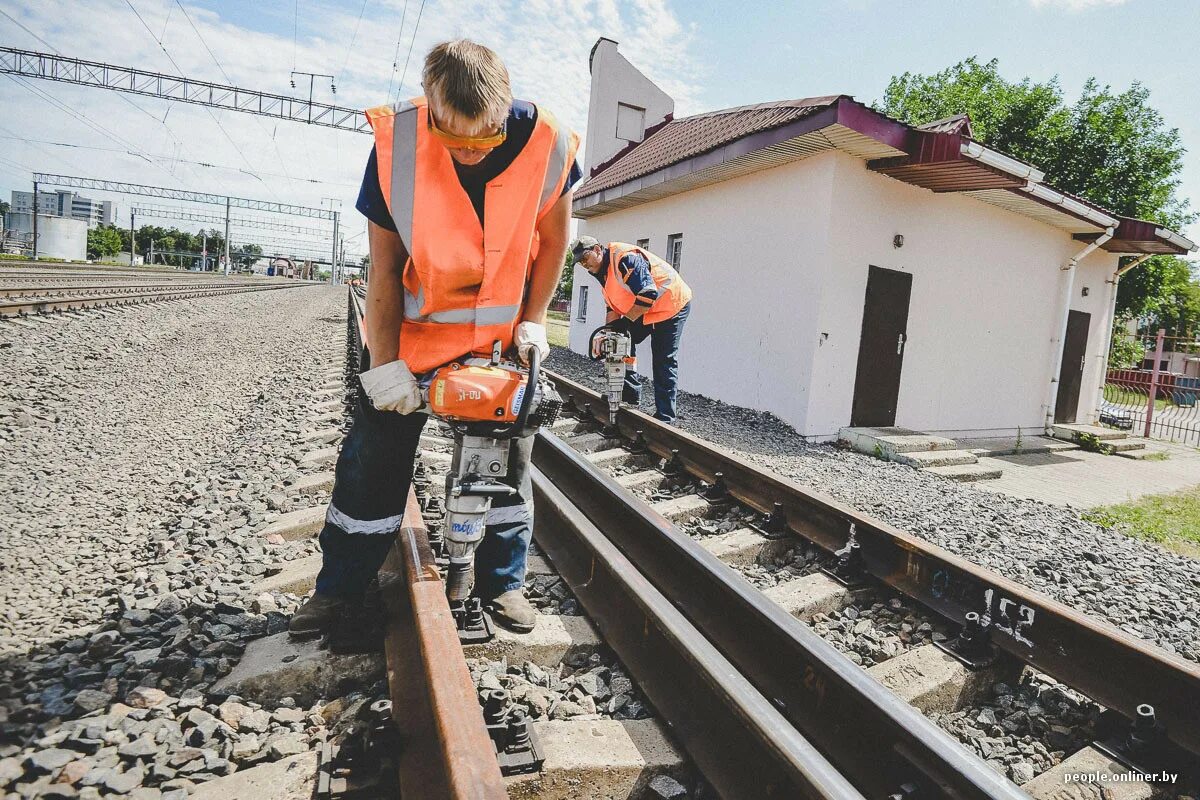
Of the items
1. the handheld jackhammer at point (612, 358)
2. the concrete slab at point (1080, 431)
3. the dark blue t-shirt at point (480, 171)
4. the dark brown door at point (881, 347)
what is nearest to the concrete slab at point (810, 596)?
the dark blue t-shirt at point (480, 171)

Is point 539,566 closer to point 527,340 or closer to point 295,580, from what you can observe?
point 295,580

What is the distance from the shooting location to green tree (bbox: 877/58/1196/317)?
25.6 m

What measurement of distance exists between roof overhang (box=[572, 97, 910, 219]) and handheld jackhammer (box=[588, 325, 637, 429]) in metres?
3.63

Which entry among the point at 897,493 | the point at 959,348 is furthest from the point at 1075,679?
the point at 959,348

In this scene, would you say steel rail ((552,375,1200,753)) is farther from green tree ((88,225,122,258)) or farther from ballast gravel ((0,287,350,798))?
green tree ((88,225,122,258))

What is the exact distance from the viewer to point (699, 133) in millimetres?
12383

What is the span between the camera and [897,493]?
5.81 m

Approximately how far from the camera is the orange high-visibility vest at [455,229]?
204 centimetres

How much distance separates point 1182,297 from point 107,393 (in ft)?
190

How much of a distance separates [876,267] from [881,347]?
1161 mm

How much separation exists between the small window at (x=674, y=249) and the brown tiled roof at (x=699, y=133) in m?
1.35

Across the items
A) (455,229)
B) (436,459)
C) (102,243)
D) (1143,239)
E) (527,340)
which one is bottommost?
(436,459)

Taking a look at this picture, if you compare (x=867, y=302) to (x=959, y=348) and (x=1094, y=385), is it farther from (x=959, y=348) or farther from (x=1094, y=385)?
(x=1094, y=385)

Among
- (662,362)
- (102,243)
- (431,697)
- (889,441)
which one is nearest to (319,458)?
(431,697)
